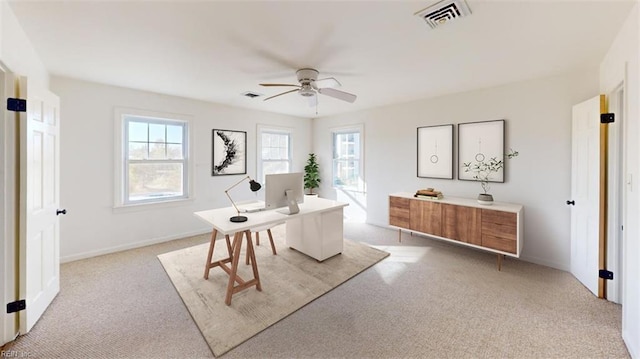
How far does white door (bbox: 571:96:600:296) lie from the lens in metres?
2.50

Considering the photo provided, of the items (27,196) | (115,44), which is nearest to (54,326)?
(27,196)

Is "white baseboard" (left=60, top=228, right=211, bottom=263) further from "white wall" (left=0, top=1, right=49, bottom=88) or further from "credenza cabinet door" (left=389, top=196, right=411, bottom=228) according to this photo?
"credenza cabinet door" (left=389, top=196, right=411, bottom=228)

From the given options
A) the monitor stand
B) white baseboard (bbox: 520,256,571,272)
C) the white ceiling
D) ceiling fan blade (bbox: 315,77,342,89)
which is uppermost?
the white ceiling

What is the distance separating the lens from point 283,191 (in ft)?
9.55

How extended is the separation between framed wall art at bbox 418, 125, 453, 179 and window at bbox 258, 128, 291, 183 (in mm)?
2894

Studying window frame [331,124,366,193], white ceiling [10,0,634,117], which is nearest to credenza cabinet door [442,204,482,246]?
white ceiling [10,0,634,117]

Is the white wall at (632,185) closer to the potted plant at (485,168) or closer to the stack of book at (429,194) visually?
the potted plant at (485,168)

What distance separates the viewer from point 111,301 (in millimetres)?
2402

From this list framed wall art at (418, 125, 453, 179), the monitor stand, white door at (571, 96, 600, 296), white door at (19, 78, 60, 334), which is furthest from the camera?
framed wall art at (418, 125, 453, 179)

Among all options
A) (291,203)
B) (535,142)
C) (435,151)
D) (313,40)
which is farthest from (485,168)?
(313,40)

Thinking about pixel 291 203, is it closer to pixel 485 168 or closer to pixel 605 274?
pixel 485 168

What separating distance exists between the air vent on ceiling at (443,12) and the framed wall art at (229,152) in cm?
383

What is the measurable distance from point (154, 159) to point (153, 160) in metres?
0.03

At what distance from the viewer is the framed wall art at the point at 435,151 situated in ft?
13.2
